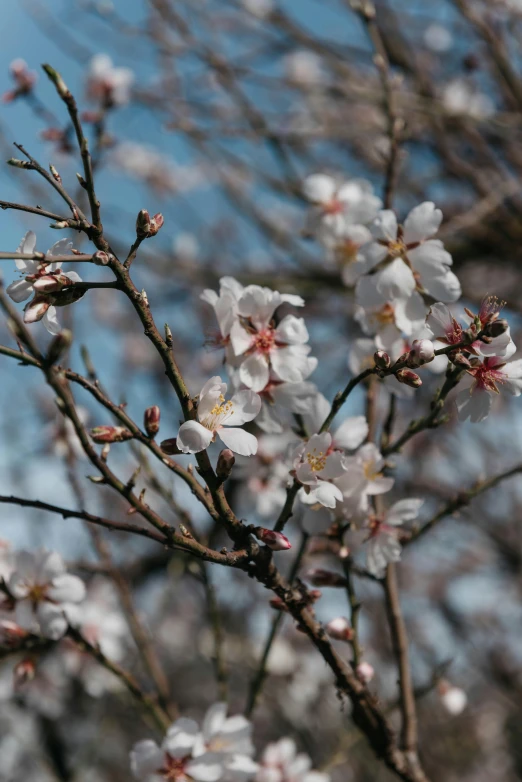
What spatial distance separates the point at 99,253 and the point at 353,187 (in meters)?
1.44

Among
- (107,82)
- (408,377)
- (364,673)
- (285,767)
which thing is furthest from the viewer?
(107,82)

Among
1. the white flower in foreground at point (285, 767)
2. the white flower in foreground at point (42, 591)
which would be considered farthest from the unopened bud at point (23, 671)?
the white flower in foreground at point (285, 767)

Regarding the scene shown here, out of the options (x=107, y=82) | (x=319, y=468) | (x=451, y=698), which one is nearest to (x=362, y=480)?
(x=319, y=468)

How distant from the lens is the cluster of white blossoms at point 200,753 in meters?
1.53

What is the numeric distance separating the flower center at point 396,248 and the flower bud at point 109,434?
2.46 feet

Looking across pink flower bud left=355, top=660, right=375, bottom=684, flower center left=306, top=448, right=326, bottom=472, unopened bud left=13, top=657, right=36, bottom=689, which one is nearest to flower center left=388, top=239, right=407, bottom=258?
flower center left=306, top=448, right=326, bottom=472

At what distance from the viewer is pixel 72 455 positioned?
2420 mm

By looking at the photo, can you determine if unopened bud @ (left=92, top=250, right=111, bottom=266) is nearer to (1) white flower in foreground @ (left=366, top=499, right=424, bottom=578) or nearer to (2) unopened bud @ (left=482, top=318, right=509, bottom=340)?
(2) unopened bud @ (left=482, top=318, right=509, bottom=340)

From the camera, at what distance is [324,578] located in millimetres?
1547

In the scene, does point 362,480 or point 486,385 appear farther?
point 362,480

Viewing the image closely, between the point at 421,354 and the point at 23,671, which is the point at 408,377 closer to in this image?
the point at 421,354

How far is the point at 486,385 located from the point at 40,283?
828 mm

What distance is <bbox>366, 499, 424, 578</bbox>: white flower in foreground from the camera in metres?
1.48

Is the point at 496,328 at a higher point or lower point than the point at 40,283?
lower
